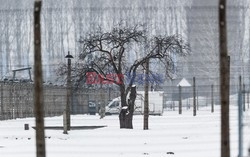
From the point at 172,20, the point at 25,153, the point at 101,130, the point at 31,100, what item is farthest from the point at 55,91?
the point at 25,153

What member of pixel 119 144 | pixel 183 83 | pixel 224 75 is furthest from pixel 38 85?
pixel 183 83

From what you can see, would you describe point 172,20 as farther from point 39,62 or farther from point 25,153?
point 39,62

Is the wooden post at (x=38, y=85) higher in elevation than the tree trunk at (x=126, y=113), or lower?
higher

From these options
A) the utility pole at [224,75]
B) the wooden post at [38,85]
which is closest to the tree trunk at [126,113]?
the utility pole at [224,75]

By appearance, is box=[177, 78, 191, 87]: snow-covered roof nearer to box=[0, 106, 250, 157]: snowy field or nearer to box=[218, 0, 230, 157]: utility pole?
box=[0, 106, 250, 157]: snowy field

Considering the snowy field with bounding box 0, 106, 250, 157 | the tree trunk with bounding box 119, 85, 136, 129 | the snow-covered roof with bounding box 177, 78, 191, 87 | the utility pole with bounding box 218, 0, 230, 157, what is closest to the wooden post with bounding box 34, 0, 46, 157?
the utility pole with bounding box 218, 0, 230, 157

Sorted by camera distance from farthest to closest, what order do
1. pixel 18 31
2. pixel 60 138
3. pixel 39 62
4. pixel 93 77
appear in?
1. pixel 18 31
2. pixel 93 77
3. pixel 60 138
4. pixel 39 62

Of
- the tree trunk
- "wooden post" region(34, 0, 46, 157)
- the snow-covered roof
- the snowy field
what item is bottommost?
the snowy field

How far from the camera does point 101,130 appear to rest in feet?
76.6

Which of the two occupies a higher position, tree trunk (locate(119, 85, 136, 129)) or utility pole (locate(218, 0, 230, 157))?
utility pole (locate(218, 0, 230, 157))

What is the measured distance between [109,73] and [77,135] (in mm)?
4737

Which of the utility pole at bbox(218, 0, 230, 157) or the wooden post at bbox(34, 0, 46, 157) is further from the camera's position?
the utility pole at bbox(218, 0, 230, 157)

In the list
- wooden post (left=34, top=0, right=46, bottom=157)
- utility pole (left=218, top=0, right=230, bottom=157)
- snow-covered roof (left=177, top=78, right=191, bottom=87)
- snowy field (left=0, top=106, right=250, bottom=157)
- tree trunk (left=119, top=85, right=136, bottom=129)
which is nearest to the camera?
wooden post (left=34, top=0, right=46, bottom=157)

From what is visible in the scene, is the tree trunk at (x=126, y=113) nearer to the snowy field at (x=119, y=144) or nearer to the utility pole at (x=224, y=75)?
the snowy field at (x=119, y=144)
